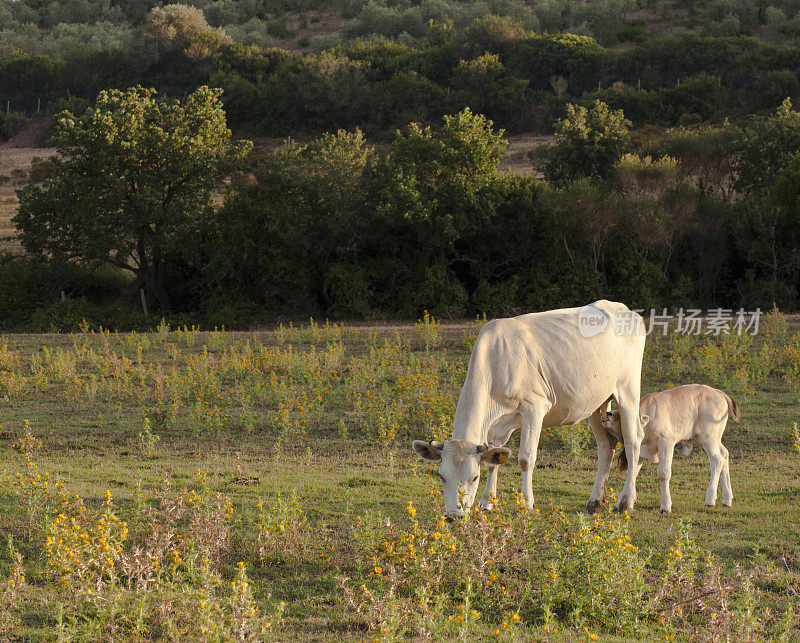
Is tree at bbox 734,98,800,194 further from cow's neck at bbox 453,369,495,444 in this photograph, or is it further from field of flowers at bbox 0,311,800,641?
cow's neck at bbox 453,369,495,444

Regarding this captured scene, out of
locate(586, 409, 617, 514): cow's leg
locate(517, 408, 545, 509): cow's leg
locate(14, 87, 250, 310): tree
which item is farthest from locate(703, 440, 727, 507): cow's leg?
locate(14, 87, 250, 310): tree

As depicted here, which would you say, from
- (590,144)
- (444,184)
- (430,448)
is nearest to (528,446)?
(430,448)

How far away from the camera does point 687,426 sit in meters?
9.00

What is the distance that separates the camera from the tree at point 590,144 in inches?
1228

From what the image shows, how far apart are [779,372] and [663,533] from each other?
30.9 feet

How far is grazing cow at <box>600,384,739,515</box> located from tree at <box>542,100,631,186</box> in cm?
2282

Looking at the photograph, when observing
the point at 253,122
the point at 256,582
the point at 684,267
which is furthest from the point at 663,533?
the point at 253,122

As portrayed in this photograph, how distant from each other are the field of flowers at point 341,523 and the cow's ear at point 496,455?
0.54 meters

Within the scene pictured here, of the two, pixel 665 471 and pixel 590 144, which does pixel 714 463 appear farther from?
pixel 590 144

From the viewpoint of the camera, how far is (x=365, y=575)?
672 cm

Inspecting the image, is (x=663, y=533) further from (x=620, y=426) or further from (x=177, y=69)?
(x=177, y=69)

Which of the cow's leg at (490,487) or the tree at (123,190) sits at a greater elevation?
the tree at (123,190)

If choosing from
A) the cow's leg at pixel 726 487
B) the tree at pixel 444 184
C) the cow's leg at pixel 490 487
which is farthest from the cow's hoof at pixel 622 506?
the tree at pixel 444 184

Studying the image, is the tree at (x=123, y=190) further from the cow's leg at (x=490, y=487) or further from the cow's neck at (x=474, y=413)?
the cow's leg at (x=490, y=487)
